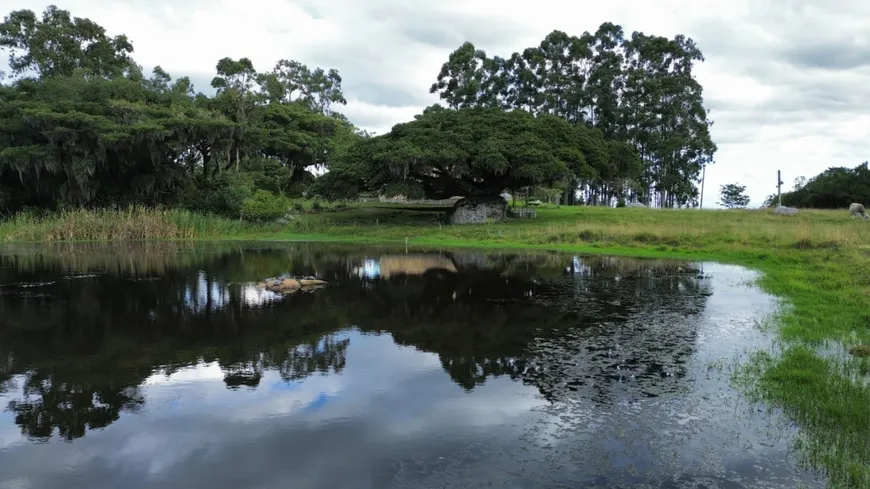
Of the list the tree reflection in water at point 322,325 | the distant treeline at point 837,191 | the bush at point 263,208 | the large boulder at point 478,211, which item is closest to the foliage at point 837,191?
the distant treeline at point 837,191

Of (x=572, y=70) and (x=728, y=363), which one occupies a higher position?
(x=572, y=70)

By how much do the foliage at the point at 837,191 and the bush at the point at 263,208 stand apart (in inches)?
1863

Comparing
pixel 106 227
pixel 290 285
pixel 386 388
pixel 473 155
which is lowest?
pixel 386 388

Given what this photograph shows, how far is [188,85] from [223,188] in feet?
104

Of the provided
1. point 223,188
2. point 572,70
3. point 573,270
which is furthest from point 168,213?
point 572,70

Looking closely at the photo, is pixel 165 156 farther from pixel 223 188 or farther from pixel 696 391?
pixel 696 391

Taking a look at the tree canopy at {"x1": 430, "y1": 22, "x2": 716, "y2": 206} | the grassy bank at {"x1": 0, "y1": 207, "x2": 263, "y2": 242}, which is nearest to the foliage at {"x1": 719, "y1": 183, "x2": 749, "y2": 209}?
the tree canopy at {"x1": 430, "y1": 22, "x2": 716, "y2": 206}

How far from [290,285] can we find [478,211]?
72.5ft

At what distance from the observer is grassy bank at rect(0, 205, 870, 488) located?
21.2 ft

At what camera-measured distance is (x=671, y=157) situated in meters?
63.2

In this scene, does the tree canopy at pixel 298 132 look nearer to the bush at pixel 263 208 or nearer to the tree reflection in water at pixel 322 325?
the bush at pixel 263 208

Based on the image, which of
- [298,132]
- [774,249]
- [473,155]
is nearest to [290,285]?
[774,249]

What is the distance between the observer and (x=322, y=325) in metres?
11.6

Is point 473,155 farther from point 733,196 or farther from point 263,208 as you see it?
point 733,196
